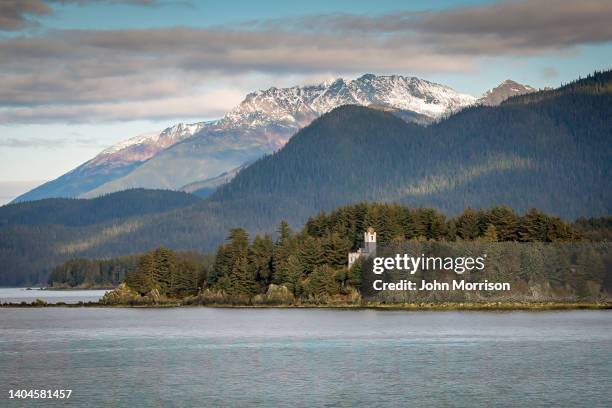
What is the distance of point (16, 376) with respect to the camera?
104938 millimetres

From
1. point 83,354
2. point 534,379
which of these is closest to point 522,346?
point 534,379

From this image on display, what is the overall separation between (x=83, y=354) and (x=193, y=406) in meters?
46.1

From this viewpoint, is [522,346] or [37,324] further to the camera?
[37,324]

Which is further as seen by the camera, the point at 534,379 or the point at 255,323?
the point at 255,323

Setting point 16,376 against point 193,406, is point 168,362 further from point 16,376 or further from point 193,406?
point 193,406

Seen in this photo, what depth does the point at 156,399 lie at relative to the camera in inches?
3536

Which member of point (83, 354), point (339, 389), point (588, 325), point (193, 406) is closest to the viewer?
point (193, 406)

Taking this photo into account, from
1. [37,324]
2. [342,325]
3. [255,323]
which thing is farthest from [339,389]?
[37,324]

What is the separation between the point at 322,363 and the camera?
115875 millimetres

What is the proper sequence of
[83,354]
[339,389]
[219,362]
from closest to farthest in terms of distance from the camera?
[339,389]
[219,362]
[83,354]

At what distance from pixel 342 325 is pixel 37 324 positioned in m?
56.6

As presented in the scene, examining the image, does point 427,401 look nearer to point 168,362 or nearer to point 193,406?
point 193,406

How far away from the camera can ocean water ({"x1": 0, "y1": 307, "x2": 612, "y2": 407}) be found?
9062cm

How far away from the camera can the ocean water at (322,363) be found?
9062cm
